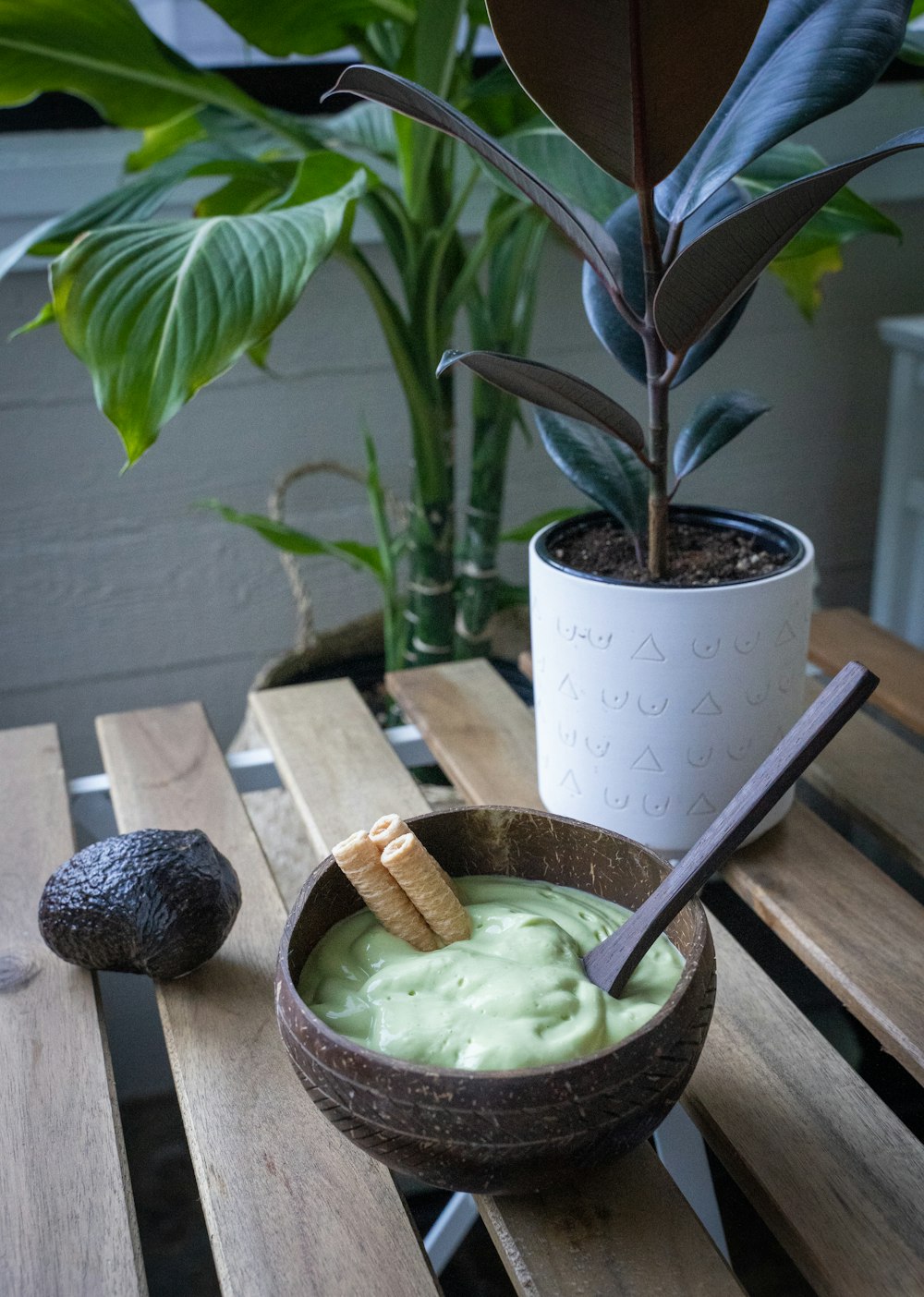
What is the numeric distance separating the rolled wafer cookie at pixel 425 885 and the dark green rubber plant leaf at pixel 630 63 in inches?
13.6

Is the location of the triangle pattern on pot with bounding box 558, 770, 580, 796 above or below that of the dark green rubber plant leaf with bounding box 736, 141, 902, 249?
below

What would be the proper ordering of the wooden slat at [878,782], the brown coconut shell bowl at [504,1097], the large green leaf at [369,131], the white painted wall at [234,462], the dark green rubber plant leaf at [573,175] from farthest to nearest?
the white painted wall at [234,462]
the large green leaf at [369,131]
the dark green rubber plant leaf at [573,175]
the wooden slat at [878,782]
the brown coconut shell bowl at [504,1097]

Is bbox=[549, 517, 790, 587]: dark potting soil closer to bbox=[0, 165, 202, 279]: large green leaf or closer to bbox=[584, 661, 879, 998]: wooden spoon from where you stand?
bbox=[584, 661, 879, 998]: wooden spoon

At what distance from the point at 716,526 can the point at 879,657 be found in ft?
0.96

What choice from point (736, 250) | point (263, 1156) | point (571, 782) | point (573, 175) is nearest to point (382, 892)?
point (263, 1156)

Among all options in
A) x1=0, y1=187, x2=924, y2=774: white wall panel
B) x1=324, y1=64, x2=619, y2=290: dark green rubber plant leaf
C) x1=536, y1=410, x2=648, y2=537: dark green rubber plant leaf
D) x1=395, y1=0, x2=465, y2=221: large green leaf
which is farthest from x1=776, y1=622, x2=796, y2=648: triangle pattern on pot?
x1=0, y1=187, x2=924, y2=774: white wall panel

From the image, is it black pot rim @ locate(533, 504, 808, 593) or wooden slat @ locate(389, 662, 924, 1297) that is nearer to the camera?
wooden slat @ locate(389, 662, 924, 1297)

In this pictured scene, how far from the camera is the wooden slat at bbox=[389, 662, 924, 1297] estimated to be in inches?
19.3

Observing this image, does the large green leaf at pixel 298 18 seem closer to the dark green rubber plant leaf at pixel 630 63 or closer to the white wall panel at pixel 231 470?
the white wall panel at pixel 231 470

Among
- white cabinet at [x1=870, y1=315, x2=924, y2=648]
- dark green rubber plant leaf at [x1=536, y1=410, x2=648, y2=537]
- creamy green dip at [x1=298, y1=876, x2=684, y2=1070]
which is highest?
dark green rubber plant leaf at [x1=536, y1=410, x2=648, y2=537]

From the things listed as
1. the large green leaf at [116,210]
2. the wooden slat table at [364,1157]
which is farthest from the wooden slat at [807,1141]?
the large green leaf at [116,210]

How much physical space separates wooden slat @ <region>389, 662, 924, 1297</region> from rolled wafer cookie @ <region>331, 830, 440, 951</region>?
15 cm

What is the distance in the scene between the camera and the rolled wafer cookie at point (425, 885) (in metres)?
0.54

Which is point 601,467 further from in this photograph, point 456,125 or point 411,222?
point 411,222
